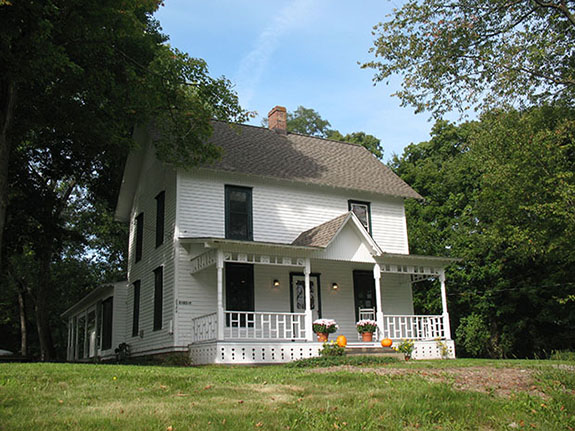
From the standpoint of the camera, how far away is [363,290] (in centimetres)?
1928

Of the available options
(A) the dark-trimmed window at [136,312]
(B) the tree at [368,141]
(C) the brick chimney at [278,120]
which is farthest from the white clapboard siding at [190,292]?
(B) the tree at [368,141]

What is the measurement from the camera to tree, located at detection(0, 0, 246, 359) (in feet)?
42.2

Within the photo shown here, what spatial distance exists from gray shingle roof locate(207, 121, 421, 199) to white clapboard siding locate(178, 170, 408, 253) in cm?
33

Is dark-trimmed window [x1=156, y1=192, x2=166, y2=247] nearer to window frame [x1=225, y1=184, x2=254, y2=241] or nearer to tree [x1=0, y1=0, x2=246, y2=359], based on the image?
tree [x1=0, y1=0, x2=246, y2=359]

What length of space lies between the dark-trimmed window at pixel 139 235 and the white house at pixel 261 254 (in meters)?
0.08

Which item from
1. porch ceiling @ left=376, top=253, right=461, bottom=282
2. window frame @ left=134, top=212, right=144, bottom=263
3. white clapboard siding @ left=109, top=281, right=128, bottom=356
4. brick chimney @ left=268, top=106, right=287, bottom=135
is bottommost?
white clapboard siding @ left=109, top=281, right=128, bottom=356

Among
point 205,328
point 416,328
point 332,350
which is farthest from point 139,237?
point 416,328

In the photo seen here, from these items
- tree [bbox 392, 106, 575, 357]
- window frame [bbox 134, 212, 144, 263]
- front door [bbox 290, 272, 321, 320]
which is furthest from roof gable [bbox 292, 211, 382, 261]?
window frame [bbox 134, 212, 144, 263]

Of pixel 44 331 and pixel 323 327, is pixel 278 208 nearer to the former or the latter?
pixel 323 327

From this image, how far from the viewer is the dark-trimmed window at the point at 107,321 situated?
21.8m

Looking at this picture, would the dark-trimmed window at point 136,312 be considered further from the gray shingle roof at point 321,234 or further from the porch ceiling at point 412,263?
the porch ceiling at point 412,263

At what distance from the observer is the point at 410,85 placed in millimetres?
16281

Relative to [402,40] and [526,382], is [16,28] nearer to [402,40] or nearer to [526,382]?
[402,40]

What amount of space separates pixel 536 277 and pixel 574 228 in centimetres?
708
